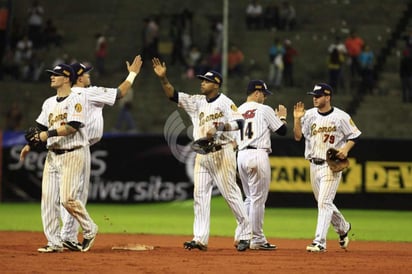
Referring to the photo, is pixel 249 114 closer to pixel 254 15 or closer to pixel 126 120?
pixel 126 120

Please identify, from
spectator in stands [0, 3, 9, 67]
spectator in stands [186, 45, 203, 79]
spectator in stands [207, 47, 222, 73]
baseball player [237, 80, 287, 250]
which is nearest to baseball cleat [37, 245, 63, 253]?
baseball player [237, 80, 287, 250]

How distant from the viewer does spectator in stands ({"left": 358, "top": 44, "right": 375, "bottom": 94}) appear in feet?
107

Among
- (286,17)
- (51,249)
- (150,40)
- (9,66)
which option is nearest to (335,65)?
(286,17)

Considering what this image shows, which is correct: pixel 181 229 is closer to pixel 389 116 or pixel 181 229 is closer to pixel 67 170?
pixel 67 170

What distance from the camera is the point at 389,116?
105 ft

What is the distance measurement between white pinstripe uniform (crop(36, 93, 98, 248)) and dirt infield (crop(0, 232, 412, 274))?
447 mm

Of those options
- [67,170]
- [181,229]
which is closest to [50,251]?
[67,170]

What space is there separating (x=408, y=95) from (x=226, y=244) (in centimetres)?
1778

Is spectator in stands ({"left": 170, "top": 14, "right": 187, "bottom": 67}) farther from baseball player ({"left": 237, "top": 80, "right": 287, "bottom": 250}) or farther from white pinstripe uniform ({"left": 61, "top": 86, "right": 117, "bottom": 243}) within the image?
white pinstripe uniform ({"left": 61, "top": 86, "right": 117, "bottom": 243})

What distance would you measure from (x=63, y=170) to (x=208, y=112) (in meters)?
2.21

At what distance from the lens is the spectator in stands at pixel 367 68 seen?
32750 millimetres

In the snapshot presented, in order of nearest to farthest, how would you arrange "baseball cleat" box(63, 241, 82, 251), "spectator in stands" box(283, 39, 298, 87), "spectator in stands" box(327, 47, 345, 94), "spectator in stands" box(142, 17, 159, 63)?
1. "baseball cleat" box(63, 241, 82, 251)
2. "spectator in stands" box(327, 47, 345, 94)
3. "spectator in stands" box(283, 39, 298, 87)
4. "spectator in stands" box(142, 17, 159, 63)

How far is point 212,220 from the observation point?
21797 mm

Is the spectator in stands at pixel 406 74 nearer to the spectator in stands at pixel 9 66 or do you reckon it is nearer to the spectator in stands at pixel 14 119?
the spectator in stands at pixel 14 119
